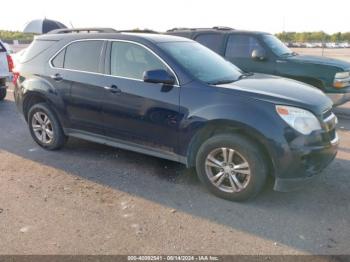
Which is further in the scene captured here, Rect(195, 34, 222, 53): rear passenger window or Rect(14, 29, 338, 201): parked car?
Rect(195, 34, 222, 53): rear passenger window

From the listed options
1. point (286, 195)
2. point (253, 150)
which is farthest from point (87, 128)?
point (286, 195)

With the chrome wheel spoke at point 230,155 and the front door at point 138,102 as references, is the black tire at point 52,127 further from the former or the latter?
the chrome wheel spoke at point 230,155

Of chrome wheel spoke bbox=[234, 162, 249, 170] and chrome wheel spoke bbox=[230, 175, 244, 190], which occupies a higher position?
chrome wheel spoke bbox=[234, 162, 249, 170]

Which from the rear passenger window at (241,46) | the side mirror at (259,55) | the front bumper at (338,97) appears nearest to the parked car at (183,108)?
the side mirror at (259,55)

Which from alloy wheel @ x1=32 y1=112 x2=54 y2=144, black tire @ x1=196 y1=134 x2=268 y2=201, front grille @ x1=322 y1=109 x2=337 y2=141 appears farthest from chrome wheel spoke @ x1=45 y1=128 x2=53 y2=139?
front grille @ x1=322 y1=109 x2=337 y2=141

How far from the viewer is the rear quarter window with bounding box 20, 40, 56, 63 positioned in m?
5.38

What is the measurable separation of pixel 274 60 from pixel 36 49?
481cm

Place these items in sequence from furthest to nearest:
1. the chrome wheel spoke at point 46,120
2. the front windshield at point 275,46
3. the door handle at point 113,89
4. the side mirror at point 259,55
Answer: the front windshield at point 275,46, the side mirror at point 259,55, the chrome wheel spoke at point 46,120, the door handle at point 113,89

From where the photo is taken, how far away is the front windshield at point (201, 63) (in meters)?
4.26

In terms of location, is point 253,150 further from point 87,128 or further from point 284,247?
point 87,128

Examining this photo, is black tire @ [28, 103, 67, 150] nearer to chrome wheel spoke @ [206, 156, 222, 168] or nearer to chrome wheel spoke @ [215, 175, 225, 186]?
chrome wheel spoke @ [206, 156, 222, 168]

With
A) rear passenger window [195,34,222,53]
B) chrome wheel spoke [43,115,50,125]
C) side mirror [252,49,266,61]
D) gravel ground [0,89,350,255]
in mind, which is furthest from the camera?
rear passenger window [195,34,222,53]

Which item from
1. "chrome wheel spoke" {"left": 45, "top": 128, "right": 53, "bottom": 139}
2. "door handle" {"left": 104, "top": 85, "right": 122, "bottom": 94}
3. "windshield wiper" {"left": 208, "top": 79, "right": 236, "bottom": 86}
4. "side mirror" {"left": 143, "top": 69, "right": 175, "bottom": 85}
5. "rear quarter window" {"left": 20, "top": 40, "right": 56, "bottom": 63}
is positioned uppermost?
"rear quarter window" {"left": 20, "top": 40, "right": 56, "bottom": 63}

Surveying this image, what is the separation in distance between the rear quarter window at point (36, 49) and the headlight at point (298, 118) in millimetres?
3527
